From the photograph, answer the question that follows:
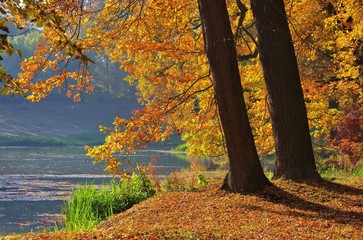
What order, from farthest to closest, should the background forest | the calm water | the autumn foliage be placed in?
the calm water, the autumn foliage, the background forest

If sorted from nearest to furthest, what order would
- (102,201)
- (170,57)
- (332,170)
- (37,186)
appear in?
(102,201) < (170,57) < (332,170) < (37,186)

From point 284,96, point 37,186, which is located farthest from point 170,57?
point 37,186

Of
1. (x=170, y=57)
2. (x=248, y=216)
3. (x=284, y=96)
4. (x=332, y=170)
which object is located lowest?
(x=248, y=216)

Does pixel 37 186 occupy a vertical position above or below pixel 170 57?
below

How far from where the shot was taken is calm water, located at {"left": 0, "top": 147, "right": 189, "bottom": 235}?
1652 cm

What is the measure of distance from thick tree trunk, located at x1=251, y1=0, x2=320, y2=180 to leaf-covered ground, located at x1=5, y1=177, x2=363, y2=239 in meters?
0.54

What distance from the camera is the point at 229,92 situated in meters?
11.1

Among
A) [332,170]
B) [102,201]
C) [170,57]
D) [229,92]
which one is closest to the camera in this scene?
[229,92]

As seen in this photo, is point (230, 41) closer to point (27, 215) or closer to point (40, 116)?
point (27, 215)

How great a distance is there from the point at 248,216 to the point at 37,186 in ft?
53.6

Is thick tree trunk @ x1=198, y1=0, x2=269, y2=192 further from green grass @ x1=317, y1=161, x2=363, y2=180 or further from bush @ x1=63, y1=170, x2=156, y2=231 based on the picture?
green grass @ x1=317, y1=161, x2=363, y2=180

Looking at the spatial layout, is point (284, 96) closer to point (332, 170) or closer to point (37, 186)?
point (332, 170)

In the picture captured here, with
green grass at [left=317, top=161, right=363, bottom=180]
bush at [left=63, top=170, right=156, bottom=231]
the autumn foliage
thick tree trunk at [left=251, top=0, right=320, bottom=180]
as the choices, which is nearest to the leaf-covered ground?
thick tree trunk at [left=251, top=0, right=320, bottom=180]

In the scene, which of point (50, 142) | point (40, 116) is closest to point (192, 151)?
point (50, 142)
